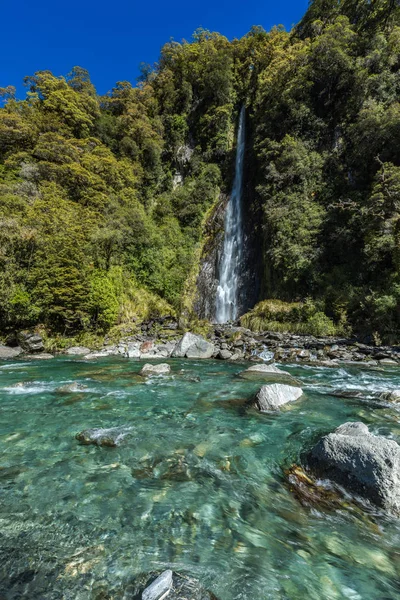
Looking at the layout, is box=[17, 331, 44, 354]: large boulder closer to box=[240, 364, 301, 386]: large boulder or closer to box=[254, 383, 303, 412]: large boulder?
box=[240, 364, 301, 386]: large boulder

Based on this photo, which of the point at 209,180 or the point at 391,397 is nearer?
the point at 391,397

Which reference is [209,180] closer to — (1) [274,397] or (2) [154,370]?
(2) [154,370]

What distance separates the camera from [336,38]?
20969 millimetres

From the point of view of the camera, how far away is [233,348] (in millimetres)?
13602

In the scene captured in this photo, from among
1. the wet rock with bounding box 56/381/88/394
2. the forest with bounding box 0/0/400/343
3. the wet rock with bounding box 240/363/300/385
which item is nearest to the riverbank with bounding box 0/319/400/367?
the forest with bounding box 0/0/400/343

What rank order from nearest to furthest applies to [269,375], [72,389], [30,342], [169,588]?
[169,588], [72,389], [269,375], [30,342]

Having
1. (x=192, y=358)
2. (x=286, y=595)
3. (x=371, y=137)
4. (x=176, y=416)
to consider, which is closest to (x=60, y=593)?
(x=286, y=595)

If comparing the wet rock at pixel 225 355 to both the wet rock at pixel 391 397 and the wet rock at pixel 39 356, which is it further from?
the wet rock at pixel 39 356

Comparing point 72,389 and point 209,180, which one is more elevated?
point 209,180

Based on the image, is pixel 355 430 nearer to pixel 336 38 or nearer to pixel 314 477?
pixel 314 477

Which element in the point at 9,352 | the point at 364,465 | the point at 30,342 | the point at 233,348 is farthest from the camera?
the point at 30,342

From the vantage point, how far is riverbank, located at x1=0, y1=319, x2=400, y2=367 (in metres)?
11.4

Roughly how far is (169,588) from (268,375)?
6.68m

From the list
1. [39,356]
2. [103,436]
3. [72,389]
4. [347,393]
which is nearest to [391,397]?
[347,393]
